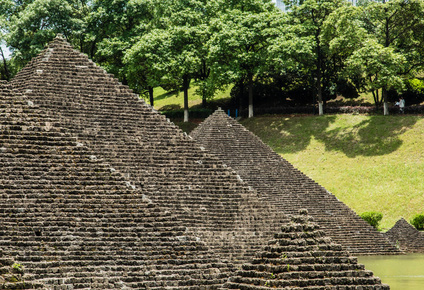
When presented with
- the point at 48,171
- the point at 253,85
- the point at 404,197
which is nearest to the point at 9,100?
the point at 48,171

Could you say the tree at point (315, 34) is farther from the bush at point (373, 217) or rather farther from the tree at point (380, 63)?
the bush at point (373, 217)

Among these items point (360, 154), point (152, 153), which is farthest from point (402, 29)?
point (152, 153)

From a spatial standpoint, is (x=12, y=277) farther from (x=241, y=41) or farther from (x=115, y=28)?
(x=115, y=28)

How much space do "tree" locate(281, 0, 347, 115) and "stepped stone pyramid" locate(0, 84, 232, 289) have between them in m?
47.1

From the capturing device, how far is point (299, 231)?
12961mm

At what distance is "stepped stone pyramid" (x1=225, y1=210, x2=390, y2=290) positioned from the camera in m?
12.1

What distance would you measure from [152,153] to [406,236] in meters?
23.8

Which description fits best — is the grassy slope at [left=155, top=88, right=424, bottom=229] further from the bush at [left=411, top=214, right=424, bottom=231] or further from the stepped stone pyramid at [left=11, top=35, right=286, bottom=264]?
the stepped stone pyramid at [left=11, top=35, right=286, bottom=264]

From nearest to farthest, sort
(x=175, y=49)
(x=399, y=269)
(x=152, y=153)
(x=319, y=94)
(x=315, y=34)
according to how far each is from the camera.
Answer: (x=152, y=153), (x=399, y=269), (x=319, y=94), (x=175, y=49), (x=315, y=34)

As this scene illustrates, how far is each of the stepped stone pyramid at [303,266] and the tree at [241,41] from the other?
164 ft

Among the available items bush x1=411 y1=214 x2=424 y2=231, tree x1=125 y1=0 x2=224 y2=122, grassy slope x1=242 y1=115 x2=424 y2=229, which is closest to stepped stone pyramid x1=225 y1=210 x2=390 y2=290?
bush x1=411 y1=214 x2=424 y2=231

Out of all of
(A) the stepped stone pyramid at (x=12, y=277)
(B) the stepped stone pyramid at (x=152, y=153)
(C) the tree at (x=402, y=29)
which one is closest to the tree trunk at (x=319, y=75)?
(C) the tree at (x=402, y=29)

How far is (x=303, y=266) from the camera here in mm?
12289

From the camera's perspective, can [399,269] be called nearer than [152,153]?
No
